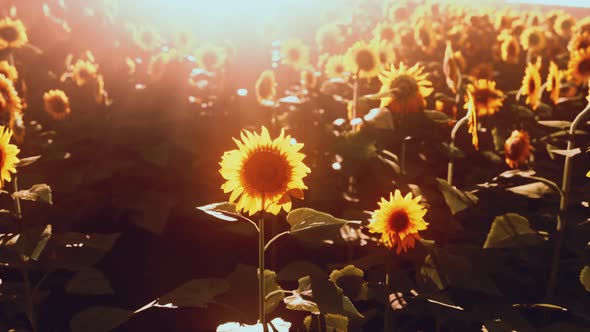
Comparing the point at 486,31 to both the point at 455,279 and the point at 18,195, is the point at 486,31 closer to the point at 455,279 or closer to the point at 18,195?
the point at 455,279

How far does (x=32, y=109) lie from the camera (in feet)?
14.4

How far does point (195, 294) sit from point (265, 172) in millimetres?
460

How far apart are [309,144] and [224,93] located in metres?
1.42

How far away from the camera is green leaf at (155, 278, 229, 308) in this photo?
163 centimetres

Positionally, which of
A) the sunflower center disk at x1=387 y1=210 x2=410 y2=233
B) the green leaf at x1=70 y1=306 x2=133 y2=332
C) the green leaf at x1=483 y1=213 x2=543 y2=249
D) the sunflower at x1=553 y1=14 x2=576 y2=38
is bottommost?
the green leaf at x1=70 y1=306 x2=133 y2=332

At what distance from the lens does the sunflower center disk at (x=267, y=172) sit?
160cm

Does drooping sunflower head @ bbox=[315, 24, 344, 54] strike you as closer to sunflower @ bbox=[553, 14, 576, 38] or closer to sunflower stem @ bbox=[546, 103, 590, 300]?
sunflower @ bbox=[553, 14, 576, 38]

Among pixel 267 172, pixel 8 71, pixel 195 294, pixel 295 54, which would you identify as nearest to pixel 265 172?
pixel 267 172

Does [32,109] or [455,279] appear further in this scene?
[32,109]

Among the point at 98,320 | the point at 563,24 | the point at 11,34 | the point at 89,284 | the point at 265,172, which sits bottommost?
the point at 89,284

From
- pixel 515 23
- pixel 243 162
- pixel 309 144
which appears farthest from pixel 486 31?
pixel 243 162

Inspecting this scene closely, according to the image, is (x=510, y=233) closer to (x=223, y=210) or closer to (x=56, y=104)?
(x=223, y=210)

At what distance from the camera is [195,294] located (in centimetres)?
168

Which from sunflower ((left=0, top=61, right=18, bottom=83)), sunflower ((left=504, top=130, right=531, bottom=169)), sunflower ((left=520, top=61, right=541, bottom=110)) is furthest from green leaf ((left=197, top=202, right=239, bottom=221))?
sunflower ((left=0, top=61, right=18, bottom=83))
